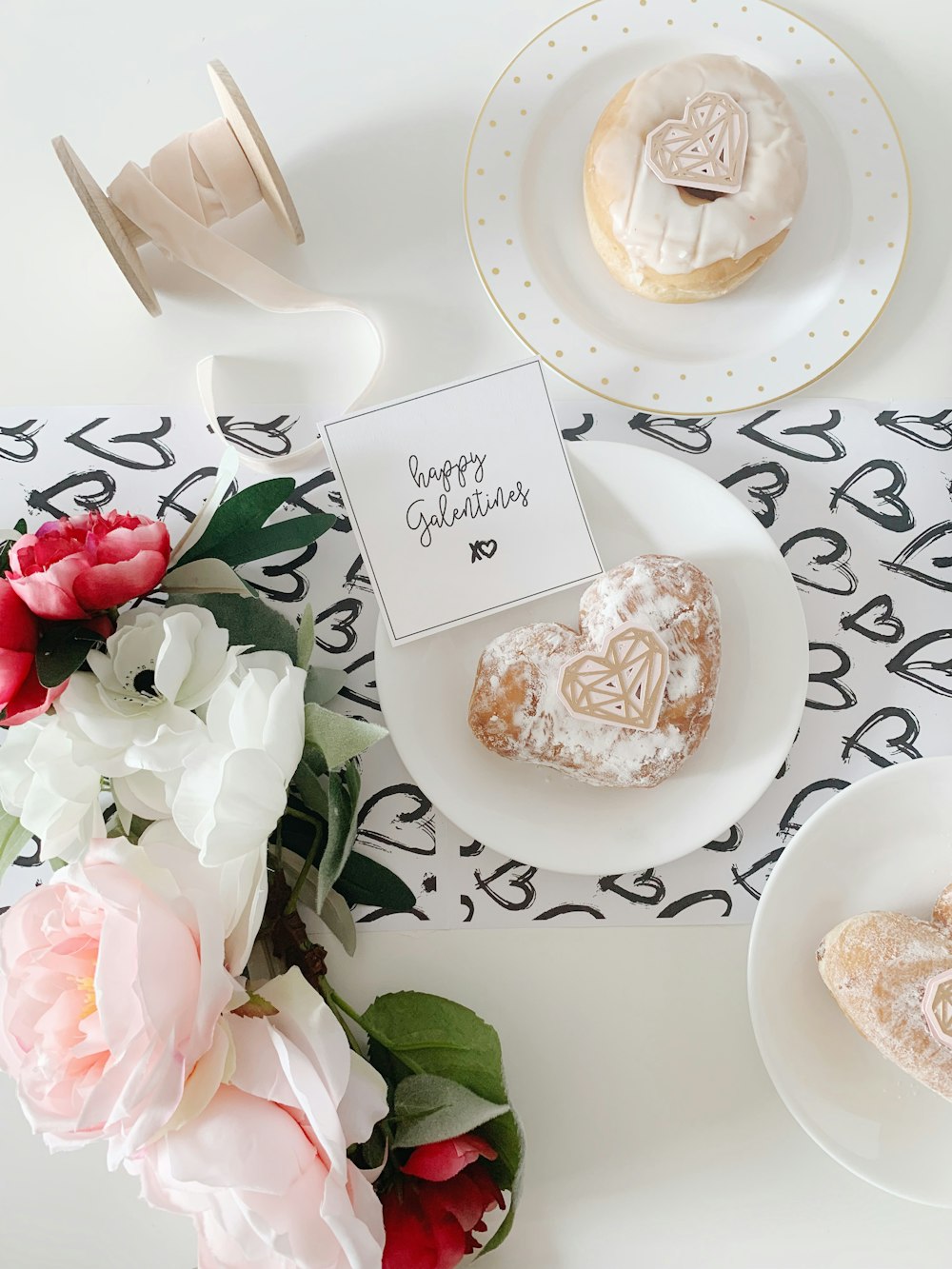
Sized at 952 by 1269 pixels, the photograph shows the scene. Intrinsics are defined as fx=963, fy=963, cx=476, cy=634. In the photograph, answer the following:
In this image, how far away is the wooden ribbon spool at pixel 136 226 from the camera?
0.76m

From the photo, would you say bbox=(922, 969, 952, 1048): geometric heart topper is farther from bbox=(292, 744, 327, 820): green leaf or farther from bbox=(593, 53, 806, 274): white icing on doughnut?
bbox=(593, 53, 806, 274): white icing on doughnut

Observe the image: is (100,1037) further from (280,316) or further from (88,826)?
(280,316)

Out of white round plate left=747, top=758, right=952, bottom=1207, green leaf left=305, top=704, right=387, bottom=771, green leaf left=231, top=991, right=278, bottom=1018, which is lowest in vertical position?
white round plate left=747, top=758, right=952, bottom=1207

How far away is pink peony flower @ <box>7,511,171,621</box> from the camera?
1.99ft

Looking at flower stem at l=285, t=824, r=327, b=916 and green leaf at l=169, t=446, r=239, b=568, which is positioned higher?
green leaf at l=169, t=446, r=239, b=568

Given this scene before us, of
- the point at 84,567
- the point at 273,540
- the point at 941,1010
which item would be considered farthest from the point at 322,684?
the point at 941,1010

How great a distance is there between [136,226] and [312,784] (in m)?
0.51

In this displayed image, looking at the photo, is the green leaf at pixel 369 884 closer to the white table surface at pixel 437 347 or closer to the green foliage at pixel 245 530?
the white table surface at pixel 437 347

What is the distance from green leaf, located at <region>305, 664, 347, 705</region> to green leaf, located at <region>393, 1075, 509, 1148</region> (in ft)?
0.99


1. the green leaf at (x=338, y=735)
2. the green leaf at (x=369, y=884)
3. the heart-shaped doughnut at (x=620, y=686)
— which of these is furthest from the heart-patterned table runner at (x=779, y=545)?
the green leaf at (x=338, y=735)

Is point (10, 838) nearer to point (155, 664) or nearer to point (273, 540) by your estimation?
point (155, 664)

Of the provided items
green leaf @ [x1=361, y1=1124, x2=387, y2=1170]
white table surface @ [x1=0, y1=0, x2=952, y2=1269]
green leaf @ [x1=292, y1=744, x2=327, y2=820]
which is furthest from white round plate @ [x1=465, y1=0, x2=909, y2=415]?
green leaf @ [x1=361, y1=1124, x2=387, y2=1170]

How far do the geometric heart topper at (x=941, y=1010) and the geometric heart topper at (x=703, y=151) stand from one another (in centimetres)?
66

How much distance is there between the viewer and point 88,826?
0.63 m
